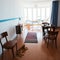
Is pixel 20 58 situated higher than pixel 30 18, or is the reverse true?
pixel 30 18

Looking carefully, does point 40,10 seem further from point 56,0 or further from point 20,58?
point 20,58

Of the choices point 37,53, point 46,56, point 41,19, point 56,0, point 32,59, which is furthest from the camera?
point 41,19

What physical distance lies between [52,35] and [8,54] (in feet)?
6.13

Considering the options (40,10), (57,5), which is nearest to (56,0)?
(57,5)

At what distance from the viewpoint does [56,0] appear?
7387 mm

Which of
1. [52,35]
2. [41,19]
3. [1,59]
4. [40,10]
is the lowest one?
[1,59]

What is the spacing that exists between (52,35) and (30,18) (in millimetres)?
6798

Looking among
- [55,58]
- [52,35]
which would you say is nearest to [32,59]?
[55,58]

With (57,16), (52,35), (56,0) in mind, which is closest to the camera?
(52,35)

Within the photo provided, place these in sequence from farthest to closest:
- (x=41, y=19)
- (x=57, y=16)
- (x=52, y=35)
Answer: (x=41, y=19) < (x=57, y=16) < (x=52, y=35)

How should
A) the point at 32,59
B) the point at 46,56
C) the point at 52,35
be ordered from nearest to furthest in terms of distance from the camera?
the point at 32,59, the point at 46,56, the point at 52,35

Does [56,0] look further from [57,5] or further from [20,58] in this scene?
[20,58]

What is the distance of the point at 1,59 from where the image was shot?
2.87 metres

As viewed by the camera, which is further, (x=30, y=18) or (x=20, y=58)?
(x=30, y=18)
